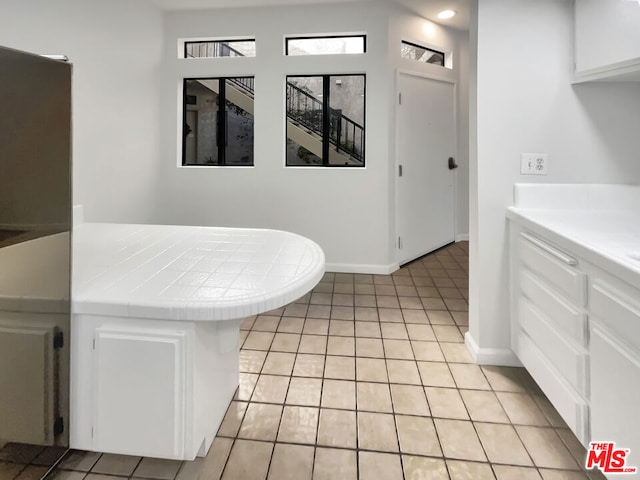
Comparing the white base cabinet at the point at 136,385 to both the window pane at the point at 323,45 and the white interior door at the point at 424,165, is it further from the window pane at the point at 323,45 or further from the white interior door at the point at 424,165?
the window pane at the point at 323,45

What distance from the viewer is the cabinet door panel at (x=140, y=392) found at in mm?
1228

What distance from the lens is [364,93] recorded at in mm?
3961

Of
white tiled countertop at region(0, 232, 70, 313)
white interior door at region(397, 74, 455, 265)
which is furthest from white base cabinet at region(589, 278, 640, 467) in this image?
white interior door at region(397, 74, 455, 265)

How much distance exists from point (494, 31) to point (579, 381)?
177 cm

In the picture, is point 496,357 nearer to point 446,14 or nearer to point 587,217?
point 587,217

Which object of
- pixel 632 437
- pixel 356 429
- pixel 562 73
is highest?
pixel 562 73

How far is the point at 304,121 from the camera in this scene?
419cm

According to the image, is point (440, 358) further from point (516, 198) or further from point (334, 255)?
point (334, 255)

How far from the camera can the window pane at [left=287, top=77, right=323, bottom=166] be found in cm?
409

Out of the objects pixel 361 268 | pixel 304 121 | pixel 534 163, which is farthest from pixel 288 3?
pixel 534 163

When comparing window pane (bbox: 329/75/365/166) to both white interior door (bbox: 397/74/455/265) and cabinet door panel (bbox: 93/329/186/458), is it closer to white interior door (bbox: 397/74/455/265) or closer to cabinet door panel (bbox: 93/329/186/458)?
white interior door (bbox: 397/74/455/265)

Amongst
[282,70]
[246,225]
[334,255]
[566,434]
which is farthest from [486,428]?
[282,70]

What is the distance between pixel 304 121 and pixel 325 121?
0.25 meters

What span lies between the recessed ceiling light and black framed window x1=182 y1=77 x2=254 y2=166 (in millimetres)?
2226
